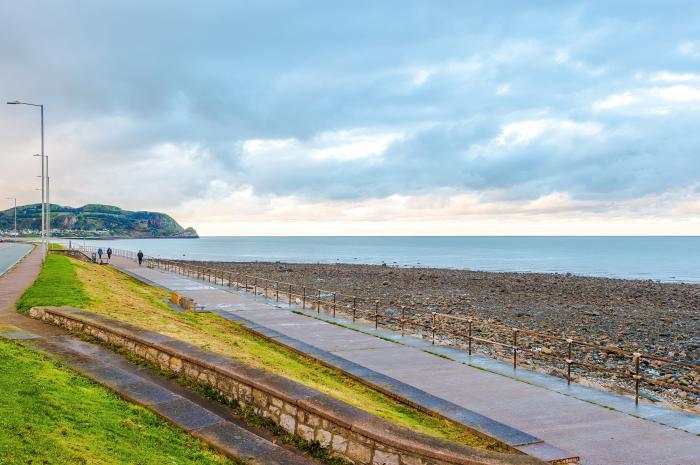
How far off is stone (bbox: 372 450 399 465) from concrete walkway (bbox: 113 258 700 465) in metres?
2.56

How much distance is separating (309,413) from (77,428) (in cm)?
266

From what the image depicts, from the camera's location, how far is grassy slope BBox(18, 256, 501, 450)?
8352 millimetres

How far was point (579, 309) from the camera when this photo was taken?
3788cm

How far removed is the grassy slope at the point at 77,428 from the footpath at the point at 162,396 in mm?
225

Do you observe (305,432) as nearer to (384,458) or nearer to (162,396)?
(384,458)

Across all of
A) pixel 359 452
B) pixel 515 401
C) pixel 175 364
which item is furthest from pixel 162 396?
pixel 515 401

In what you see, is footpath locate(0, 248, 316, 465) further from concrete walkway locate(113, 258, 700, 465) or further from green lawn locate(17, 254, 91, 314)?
concrete walkway locate(113, 258, 700, 465)

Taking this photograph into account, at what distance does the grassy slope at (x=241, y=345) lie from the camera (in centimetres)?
835

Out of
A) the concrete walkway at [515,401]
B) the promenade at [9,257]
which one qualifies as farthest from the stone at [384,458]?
the promenade at [9,257]

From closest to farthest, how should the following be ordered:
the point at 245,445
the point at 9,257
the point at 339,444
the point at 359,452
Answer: the point at 359,452
the point at 339,444
the point at 245,445
the point at 9,257

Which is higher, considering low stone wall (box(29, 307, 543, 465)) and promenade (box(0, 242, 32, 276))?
promenade (box(0, 242, 32, 276))

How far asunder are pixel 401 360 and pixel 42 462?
885 cm

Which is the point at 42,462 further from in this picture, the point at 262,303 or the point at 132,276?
the point at 132,276

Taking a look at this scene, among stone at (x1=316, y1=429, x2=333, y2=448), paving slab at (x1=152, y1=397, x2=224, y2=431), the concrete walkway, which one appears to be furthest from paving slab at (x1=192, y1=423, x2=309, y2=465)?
the concrete walkway
